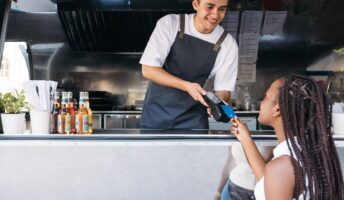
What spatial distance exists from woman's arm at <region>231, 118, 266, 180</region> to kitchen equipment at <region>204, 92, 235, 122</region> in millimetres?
36

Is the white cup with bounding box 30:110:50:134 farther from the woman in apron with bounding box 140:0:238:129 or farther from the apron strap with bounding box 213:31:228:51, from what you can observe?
the apron strap with bounding box 213:31:228:51

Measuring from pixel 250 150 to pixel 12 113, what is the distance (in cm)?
110

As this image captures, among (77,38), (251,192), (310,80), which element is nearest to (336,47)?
(77,38)

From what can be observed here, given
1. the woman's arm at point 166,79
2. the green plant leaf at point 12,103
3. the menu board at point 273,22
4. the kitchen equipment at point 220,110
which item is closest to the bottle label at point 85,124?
the green plant leaf at point 12,103

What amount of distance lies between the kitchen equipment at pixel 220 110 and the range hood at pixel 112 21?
2.89m

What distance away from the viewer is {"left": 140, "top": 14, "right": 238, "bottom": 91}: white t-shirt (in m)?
2.23

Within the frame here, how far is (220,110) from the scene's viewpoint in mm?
1687

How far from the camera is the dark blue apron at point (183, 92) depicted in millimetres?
2311

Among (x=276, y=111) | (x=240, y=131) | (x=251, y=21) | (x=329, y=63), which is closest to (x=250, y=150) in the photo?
(x=240, y=131)

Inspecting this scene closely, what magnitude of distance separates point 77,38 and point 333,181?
4339 millimetres

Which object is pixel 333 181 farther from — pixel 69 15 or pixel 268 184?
pixel 69 15

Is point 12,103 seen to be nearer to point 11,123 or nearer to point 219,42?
point 11,123

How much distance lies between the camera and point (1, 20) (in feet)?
6.59

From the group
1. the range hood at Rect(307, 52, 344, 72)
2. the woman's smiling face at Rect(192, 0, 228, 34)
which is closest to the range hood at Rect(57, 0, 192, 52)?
the range hood at Rect(307, 52, 344, 72)
